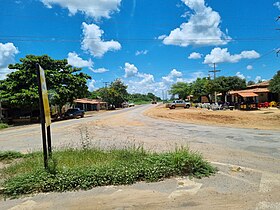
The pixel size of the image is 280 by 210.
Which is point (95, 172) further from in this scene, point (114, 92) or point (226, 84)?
point (114, 92)

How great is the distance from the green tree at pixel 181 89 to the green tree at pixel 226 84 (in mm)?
38384

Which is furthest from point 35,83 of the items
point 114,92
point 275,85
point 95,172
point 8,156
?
point 114,92

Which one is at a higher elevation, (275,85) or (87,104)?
(275,85)

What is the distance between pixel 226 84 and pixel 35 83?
3195cm

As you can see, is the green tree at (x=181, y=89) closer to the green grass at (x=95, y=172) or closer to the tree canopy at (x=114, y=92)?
the tree canopy at (x=114, y=92)

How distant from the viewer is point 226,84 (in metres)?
41.0

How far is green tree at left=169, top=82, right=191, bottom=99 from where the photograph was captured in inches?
3184

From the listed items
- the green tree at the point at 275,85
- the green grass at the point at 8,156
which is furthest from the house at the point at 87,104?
the green grass at the point at 8,156

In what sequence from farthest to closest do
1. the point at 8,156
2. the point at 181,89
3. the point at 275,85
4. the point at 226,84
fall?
the point at 181,89 → the point at 226,84 → the point at 275,85 → the point at 8,156

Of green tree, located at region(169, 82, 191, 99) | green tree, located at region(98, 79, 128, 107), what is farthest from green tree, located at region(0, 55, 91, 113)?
Result: green tree, located at region(169, 82, 191, 99)

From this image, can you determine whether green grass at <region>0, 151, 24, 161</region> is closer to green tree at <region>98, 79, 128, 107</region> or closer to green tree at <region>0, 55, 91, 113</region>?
green tree at <region>0, 55, 91, 113</region>

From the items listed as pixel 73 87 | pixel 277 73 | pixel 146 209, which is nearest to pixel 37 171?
pixel 146 209

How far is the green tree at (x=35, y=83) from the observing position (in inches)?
1021

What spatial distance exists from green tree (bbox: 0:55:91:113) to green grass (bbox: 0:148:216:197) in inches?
884
